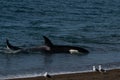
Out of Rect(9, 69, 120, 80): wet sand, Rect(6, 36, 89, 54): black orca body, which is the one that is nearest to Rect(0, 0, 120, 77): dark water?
Rect(6, 36, 89, 54): black orca body

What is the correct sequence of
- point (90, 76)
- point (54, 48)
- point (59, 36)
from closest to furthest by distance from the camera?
point (90, 76)
point (54, 48)
point (59, 36)

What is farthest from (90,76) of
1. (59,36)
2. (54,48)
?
(59,36)

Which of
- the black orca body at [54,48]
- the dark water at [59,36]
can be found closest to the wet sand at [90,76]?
the dark water at [59,36]

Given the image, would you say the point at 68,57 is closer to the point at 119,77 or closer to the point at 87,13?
the point at 119,77

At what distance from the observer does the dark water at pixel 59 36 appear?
22.1m

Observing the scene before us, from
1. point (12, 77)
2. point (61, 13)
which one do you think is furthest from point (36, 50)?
point (61, 13)

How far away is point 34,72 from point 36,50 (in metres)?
5.85

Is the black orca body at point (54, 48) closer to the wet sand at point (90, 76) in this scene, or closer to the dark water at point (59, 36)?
the dark water at point (59, 36)

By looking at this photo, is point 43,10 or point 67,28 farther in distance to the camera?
point 43,10

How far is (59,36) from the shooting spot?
31922 millimetres

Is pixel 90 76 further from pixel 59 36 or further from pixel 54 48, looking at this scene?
pixel 59 36

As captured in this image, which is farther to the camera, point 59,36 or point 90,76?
point 59,36

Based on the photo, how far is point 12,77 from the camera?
18984 mm

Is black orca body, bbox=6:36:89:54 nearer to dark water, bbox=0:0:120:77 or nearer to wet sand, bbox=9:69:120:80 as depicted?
dark water, bbox=0:0:120:77
